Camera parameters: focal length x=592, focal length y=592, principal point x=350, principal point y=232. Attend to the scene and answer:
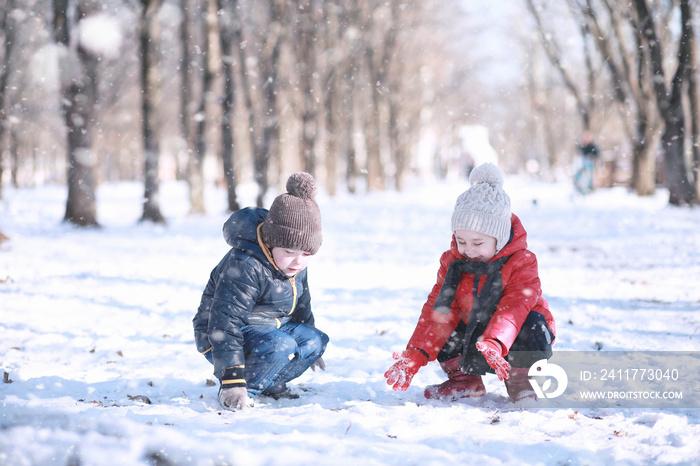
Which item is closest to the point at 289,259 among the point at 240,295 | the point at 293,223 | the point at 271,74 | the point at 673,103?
the point at 293,223

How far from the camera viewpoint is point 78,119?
1056 cm

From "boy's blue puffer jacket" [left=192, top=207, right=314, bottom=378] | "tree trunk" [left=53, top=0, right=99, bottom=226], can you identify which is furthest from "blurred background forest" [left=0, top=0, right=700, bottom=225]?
"boy's blue puffer jacket" [left=192, top=207, right=314, bottom=378]

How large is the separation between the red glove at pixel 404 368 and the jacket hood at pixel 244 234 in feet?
2.56

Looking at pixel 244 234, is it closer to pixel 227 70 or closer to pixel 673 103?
pixel 227 70

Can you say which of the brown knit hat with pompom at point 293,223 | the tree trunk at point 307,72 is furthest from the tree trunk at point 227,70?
the brown knit hat with pompom at point 293,223

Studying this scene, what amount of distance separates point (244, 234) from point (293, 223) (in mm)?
252

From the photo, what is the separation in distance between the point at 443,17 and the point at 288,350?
2509 centimetres

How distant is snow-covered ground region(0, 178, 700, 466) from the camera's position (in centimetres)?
215

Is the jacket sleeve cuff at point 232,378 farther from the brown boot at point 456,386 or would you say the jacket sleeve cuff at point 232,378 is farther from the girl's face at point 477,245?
the girl's face at point 477,245

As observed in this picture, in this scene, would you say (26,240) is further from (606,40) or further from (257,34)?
(606,40)

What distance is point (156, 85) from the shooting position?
460 inches

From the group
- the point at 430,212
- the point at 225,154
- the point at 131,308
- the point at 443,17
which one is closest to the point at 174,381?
the point at 131,308

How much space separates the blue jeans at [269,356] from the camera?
9.08 ft

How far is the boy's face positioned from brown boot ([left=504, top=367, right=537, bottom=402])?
3.64 ft
